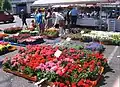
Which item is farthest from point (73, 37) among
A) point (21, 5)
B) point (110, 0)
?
point (21, 5)

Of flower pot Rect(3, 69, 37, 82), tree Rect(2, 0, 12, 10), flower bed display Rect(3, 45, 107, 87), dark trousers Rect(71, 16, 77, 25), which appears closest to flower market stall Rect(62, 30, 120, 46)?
flower bed display Rect(3, 45, 107, 87)

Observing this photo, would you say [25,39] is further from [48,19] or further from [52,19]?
[52,19]

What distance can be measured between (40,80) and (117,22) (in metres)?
12.6

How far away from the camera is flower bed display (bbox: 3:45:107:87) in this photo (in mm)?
7816

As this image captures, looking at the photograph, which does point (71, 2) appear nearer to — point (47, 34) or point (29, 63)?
point (47, 34)

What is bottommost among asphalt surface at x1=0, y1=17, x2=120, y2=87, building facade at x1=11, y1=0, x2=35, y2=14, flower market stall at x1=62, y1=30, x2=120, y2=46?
building facade at x1=11, y1=0, x2=35, y2=14

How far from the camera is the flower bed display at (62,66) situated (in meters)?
7.82

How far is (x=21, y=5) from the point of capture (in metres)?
68.8

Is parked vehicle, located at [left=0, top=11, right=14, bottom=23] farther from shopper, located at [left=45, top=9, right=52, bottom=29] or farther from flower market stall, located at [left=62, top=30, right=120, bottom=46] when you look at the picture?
flower market stall, located at [left=62, top=30, right=120, bottom=46]

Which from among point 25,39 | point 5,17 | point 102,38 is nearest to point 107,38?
point 102,38

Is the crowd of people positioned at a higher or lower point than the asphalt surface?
higher

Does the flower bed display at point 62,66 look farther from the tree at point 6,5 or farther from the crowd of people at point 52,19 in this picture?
the tree at point 6,5

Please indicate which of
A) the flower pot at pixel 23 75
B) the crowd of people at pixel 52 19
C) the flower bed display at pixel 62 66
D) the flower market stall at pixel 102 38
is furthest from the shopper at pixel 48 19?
the flower pot at pixel 23 75

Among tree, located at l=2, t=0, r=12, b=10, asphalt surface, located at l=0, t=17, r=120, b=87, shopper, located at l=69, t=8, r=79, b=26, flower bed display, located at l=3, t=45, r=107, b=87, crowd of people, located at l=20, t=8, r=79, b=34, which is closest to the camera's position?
flower bed display, located at l=3, t=45, r=107, b=87
